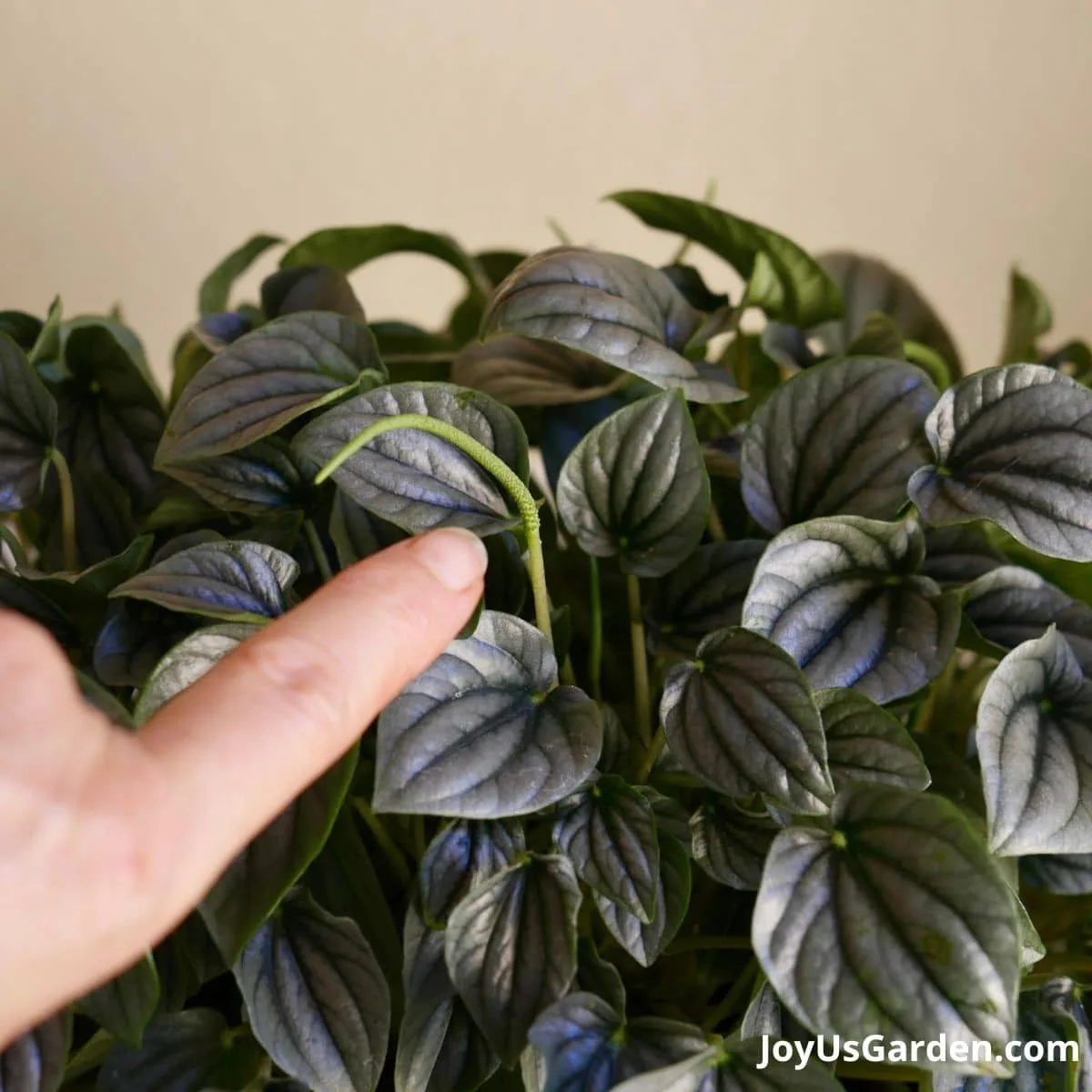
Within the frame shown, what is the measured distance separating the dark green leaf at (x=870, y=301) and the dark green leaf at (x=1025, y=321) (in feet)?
0.18

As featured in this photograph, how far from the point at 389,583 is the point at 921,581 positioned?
1.06 ft

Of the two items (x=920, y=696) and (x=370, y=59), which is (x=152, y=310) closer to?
(x=370, y=59)

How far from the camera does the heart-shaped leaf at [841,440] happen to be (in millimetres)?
595

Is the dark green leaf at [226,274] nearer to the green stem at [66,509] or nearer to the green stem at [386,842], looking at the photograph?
the green stem at [66,509]

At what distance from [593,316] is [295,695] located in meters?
0.30

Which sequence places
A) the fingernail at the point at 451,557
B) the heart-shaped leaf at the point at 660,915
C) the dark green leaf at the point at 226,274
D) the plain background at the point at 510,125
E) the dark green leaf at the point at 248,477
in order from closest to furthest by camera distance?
the fingernail at the point at 451,557, the heart-shaped leaf at the point at 660,915, the dark green leaf at the point at 248,477, the dark green leaf at the point at 226,274, the plain background at the point at 510,125

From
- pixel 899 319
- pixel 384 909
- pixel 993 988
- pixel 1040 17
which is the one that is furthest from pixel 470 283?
pixel 1040 17

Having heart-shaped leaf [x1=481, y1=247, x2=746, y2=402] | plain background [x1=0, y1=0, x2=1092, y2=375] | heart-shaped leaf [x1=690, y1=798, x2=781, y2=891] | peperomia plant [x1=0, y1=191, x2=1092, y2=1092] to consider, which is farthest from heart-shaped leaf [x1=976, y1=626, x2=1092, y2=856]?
plain background [x1=0, y1=0, x2=1092, y2=375]

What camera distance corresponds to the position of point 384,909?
22.8 inches

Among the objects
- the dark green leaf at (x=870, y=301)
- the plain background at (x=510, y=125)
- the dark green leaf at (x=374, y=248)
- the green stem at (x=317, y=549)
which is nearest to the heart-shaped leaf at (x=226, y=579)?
the green stem at (x=317, y=549)

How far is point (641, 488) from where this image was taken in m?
0.57

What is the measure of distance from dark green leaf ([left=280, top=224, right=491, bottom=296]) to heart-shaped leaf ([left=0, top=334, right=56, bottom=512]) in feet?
0.72

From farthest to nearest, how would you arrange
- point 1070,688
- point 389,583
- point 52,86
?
point 52,86 → point 1070,688 → point 389,583

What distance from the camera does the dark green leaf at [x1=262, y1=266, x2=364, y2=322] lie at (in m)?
0.70
